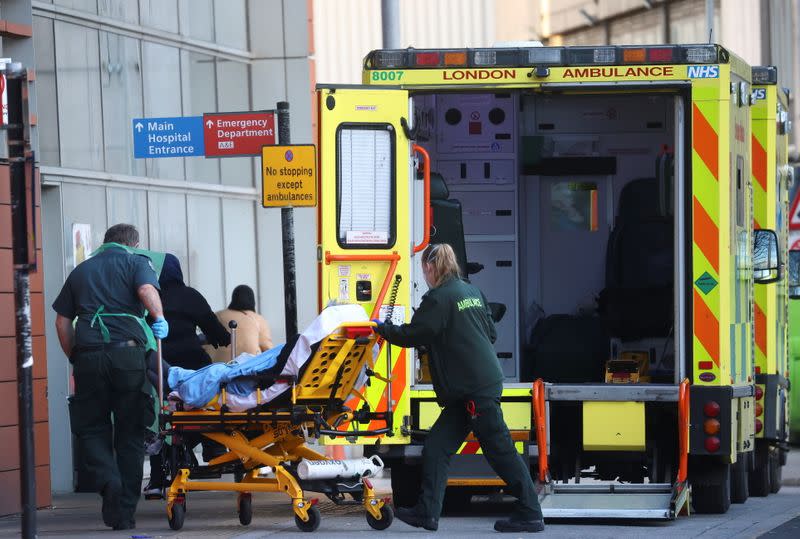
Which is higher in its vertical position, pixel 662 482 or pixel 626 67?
pixel 626 67

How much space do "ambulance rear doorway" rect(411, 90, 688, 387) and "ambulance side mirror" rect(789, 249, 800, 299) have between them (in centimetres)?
200

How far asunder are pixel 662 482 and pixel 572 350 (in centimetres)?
161

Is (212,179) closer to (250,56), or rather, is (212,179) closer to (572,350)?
(250,56)

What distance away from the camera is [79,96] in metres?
14.6

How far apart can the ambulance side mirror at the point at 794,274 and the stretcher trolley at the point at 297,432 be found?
530 cm

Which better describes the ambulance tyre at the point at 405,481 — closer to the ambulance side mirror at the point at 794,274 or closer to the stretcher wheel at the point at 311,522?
the stretcher wheel at the point at 311,522

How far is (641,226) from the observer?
40.7ft

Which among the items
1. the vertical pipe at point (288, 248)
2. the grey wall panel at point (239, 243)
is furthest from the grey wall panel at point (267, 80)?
the vertical pipe at point (288, 248)

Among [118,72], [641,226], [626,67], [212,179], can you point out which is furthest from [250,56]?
[626,67]

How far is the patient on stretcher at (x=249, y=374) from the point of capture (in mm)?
9469

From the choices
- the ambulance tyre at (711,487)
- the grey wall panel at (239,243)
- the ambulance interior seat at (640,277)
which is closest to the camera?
the ambulance tyre at (711,487)

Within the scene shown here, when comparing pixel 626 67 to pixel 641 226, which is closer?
pixel 626 67

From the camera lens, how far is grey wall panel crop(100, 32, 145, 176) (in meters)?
15.1

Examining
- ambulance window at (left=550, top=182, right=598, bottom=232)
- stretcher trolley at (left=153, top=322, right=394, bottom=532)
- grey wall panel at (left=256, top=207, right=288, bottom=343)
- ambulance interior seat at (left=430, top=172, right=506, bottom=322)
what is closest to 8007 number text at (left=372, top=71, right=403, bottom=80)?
ambulance interior seat at (left=430, top=172, right=506, bottom=322)
